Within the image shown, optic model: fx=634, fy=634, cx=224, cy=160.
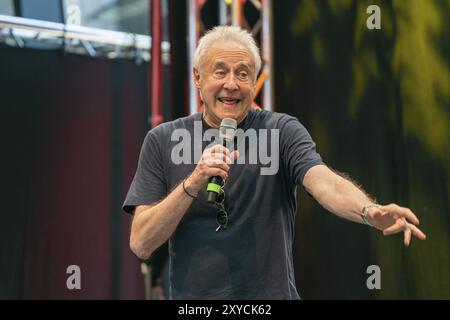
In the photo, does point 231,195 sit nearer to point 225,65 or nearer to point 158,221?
point 158,221

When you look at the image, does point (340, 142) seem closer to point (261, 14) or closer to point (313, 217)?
point (313, 217)

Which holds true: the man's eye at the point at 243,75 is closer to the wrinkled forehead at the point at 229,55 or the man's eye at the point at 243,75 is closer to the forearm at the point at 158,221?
the wrinkled forehead at the point at 229,55

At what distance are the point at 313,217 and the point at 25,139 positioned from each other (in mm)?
2954

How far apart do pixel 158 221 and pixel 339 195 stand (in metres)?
0.47

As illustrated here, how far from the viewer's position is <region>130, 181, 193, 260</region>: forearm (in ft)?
5.33

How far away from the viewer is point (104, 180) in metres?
6.33

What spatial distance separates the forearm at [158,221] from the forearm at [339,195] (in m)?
0.34

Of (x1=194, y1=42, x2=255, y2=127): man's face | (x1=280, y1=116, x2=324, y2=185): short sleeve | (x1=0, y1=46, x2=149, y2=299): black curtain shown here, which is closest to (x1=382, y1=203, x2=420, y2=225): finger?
(x1=280, y1=116, x2=324, y2=185): short sleeve

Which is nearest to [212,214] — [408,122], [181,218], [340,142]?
[181,218]

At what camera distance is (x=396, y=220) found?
1.36 meters

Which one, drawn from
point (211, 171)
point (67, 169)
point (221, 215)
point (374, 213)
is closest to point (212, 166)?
point (211, 171)

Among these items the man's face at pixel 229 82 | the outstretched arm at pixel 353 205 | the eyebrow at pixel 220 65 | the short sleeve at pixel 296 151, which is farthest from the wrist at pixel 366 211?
the eyebrow at pixel 220 65

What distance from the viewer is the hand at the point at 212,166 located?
1545mm

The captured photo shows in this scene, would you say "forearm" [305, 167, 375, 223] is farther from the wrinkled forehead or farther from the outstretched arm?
the wrinkled forehead
